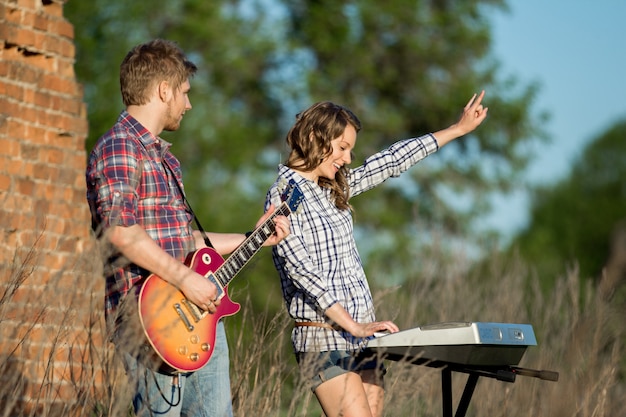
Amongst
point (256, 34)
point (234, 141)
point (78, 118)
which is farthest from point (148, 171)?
point (256, 34)

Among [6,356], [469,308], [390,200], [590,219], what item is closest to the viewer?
[6,356]

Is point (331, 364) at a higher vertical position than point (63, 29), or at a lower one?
lower

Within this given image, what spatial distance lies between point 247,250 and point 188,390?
566 millimetres

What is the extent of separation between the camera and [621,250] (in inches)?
133

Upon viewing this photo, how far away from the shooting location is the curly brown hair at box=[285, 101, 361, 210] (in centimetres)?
405

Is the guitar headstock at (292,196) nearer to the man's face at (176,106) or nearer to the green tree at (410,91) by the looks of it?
the man's face at (176,106)

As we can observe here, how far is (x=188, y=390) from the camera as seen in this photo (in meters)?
3.47

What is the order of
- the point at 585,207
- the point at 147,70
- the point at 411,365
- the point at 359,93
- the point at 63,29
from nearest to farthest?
the point at 147,70, the point at 411,365, the point at 63,29, the point at 359,93, the point at 585,207

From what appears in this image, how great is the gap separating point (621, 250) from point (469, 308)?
4.10 meters

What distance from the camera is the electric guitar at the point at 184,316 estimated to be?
10.7 ft

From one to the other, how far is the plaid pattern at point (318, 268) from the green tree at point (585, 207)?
106ft

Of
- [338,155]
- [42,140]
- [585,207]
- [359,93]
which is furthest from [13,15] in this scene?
[585,207]

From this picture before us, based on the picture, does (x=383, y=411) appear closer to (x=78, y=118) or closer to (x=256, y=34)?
(x=78, y=118)

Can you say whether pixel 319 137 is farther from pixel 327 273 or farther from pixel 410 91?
pixel 410 91
